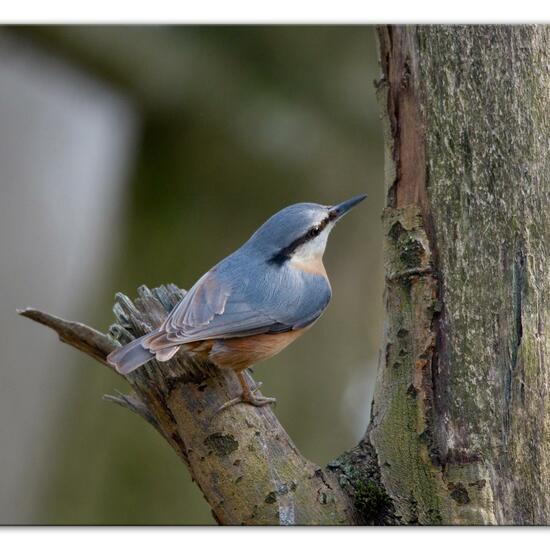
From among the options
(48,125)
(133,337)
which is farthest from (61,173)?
(133,337)

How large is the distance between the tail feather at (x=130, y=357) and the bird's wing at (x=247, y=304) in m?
0.07

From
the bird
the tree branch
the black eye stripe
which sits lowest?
the tree branch

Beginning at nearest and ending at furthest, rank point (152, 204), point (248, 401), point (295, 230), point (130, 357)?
point (130, 357)
point (248, 401)
point (295, 230)
point (152, 204)

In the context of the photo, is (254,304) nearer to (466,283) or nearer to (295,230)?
(295,230)

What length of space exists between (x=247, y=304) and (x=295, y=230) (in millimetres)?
250

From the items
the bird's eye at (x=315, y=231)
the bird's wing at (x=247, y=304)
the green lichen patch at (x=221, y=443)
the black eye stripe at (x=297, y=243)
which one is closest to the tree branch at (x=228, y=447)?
the green lichen patch at (x=221, y=443)

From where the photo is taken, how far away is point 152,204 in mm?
2664

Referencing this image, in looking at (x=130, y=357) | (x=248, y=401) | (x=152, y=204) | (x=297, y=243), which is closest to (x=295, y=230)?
(x=297, y=243)

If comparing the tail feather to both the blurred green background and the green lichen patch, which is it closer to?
the green lichen patch

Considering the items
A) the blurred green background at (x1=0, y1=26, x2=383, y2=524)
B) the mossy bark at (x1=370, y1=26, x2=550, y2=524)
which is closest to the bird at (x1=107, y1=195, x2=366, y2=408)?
the mossy bark at (x1=370, y1=26, x2=550, y2=524)

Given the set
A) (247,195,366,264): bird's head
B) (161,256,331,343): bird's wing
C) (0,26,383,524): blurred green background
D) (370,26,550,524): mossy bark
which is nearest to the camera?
(370,26,550,524): mossy bark

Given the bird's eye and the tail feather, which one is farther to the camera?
the bird's eye

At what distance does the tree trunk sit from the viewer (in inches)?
67.4

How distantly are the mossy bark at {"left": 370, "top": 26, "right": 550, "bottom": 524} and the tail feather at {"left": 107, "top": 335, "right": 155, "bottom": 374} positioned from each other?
21.8 inches
